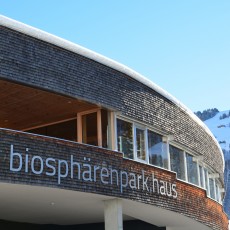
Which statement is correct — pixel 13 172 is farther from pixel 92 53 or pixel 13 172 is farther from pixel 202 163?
pixel 202 163

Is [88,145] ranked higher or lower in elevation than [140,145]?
lower

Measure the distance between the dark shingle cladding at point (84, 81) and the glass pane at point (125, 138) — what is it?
363 mm

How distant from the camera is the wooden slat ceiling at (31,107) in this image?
15.9 meters

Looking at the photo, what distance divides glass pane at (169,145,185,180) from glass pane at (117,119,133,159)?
2790 millimetres

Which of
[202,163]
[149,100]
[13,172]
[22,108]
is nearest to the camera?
[13,172]

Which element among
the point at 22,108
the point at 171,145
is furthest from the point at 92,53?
the point at 171,145

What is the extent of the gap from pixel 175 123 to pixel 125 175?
440 centimetres

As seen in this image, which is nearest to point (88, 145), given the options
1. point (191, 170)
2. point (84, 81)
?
point (84, 81)

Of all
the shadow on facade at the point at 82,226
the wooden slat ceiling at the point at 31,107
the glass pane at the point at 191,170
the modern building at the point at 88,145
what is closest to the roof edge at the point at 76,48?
the modern building at the point at 88,145

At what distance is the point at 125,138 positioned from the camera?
58.3ft

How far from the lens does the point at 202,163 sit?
76.2 ft

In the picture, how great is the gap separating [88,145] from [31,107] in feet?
9.18

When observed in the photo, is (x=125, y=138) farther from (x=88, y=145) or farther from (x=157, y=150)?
(x=88, y=145)

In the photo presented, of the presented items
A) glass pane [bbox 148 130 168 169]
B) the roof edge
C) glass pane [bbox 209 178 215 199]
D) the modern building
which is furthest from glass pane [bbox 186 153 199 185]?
glass pane [bbox 209 178 215 199]
